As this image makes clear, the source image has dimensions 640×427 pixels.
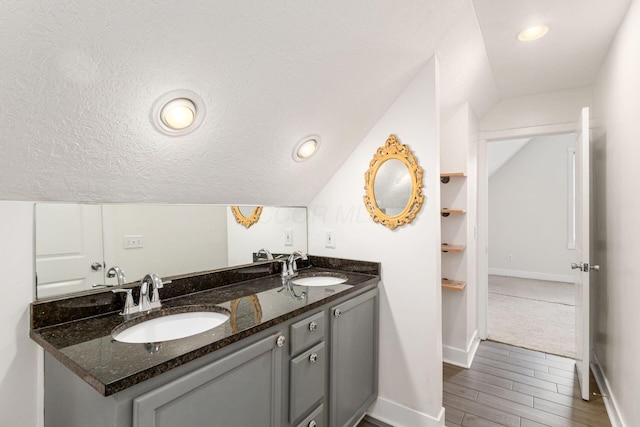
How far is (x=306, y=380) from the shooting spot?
1499 mm

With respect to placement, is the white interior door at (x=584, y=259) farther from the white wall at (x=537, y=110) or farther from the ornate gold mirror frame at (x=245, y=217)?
→ the ornate gold mirror frame at (x=245, y=217)

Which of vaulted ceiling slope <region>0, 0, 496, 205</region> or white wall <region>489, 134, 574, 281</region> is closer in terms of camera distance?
vaulted ceiling slope <region>0, 0, 496, 205</region>

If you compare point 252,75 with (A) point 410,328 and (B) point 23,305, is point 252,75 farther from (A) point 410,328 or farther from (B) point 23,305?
(A) point 410,328

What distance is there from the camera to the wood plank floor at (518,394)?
6.72 feet

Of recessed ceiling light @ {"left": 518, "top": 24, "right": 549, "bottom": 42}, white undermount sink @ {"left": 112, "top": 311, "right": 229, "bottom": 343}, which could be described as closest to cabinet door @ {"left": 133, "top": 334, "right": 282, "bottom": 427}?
white undermount sink @ {"left": 112, "top": 311, "right": 229, "bottom": 343}

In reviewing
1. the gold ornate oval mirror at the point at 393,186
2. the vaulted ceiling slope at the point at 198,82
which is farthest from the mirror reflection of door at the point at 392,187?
the vaulted ceiling slope at the point at 198,82

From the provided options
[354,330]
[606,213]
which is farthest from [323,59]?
[606,213]

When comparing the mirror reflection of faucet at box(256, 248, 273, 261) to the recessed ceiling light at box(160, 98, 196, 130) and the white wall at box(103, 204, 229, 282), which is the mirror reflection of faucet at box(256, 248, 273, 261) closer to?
the white wall at box(103, 204, 229, 282)

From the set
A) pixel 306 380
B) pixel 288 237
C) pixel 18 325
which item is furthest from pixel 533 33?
pixel 18 325

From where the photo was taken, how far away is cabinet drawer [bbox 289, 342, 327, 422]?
1425 mm

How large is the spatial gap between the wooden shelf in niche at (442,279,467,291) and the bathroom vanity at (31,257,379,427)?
924mm

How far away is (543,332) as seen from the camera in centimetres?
345

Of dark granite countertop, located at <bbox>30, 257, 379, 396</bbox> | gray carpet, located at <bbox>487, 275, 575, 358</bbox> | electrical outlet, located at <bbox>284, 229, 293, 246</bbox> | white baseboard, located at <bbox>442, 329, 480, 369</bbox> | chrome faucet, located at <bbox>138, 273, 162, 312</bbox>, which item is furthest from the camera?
gray carpet, located at <bbox>487, 275, 575, 358</bbox>

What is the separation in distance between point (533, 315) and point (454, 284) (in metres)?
2.00
